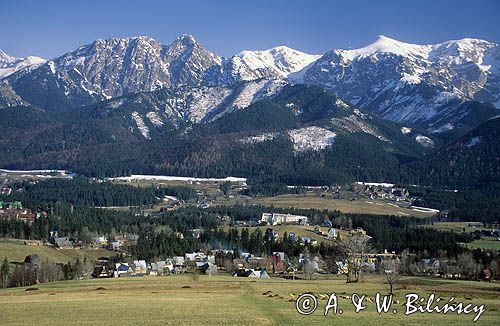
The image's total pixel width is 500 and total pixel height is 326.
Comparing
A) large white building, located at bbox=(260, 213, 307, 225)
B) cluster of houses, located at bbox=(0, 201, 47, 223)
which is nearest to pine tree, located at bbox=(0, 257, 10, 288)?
cluster of houses, located at bbox=(0, 201, 47, 223)

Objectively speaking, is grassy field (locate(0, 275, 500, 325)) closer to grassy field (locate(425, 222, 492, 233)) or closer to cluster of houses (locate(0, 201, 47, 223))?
cluster of houses (locate(0, 201, 47, 223))

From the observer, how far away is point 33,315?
154ft

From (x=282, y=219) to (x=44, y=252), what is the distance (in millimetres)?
73062

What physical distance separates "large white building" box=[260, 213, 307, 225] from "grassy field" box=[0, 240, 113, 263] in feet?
177

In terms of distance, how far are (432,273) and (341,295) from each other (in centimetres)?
5267

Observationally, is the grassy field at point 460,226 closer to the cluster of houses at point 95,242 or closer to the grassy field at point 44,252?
the cluster of houses at point 95,242

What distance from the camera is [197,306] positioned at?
51594 millimetres

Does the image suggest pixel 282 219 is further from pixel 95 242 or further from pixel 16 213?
pixel 16 213

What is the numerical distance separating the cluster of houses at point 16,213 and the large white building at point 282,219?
54.8 m

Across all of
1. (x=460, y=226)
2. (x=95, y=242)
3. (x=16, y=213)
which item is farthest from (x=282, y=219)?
(x=16, y=213)

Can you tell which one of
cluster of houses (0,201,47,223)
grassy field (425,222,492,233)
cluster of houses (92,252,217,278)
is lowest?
cluster of houses (92,252,217,278)

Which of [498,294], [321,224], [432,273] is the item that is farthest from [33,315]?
[321,224]

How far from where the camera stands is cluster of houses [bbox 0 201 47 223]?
161 metres

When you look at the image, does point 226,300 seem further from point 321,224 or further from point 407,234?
point 321,224
